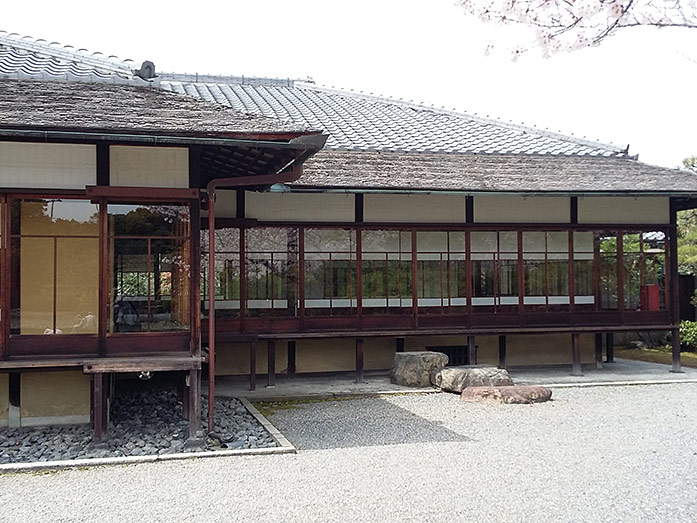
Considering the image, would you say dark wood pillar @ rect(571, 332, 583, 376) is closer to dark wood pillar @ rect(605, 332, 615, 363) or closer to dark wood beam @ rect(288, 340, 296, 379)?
dark wood pillar @ rect(605, 332, 615, 363)

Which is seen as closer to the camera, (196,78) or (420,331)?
(420,331)

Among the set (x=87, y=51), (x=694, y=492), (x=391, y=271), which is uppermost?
(x=87, y=51)

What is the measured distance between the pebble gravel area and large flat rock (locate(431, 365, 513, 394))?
2918 mm

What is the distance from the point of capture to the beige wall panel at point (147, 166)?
7.28m

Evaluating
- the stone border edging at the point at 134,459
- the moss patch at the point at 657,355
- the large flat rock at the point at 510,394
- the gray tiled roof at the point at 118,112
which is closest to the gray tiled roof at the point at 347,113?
the gray tiled roof at the point at 118,112

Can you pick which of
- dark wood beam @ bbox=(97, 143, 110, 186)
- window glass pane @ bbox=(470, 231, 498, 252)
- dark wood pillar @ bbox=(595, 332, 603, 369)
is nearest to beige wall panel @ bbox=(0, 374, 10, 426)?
dark wood beam @ bbox=(97, 143, 110, 186)

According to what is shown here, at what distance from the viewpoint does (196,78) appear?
16.3 metres

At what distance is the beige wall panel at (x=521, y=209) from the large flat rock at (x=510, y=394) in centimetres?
335

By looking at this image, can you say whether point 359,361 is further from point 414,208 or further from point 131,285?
point 131,285

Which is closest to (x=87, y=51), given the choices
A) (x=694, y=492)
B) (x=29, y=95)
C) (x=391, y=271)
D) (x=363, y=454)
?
(x=29, y=95)

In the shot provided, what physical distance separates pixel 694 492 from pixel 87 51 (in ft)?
32.6

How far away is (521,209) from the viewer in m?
12.0

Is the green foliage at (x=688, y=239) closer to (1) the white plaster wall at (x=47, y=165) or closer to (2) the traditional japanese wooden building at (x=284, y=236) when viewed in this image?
(2) the traditional japanese wooden building at (x=284, y=236)

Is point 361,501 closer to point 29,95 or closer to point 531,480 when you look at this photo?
point 531,480
